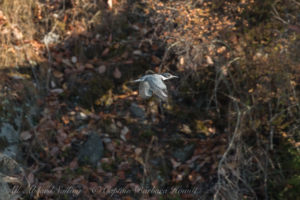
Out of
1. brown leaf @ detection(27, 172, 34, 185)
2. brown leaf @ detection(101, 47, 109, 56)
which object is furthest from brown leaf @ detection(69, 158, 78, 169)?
brown leaf @ detection(101, 47, 109, 56)

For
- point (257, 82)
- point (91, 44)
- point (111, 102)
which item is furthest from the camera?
point (91, 44)

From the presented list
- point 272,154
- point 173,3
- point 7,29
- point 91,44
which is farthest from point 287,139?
point 7,29

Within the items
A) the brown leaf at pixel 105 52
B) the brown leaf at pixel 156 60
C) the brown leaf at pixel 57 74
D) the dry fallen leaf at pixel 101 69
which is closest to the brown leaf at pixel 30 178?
the brown leaf at pixel 57 74

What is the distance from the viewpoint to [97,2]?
4.91 metres

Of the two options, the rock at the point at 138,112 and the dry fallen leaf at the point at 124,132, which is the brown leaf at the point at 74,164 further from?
the rock at the point at 138,112

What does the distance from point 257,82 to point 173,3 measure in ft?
4.99

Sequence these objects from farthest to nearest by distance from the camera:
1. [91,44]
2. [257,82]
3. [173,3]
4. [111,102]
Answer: [91,44] < [111,102] < [257,82] < [173,3]

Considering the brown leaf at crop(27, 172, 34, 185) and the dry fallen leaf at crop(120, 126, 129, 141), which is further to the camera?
the dry fallen leaf at crop(120, 126, 129, 141)

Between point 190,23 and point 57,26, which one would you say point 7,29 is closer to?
point 57,26

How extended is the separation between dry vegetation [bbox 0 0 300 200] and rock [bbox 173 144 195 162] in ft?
0.10

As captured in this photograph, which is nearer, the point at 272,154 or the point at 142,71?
the point at 272,154

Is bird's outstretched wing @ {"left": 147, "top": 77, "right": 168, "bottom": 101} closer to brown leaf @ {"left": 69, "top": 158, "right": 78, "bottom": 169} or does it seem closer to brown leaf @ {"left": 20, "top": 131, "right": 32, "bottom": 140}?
brown leaf @ {"left": 69, "top": 158, "right": 78, "bottom": 169}

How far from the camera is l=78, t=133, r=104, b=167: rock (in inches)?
161

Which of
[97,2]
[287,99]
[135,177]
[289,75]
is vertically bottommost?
[135,177]
